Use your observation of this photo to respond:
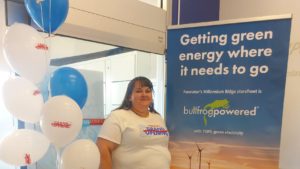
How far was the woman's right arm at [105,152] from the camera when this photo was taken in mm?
1662

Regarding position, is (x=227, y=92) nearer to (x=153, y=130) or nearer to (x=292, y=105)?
(x=153, y=130)

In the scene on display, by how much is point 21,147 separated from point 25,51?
1.54 feet

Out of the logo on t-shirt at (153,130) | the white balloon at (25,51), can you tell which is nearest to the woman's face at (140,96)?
the logo on t-shirt at (153,130)

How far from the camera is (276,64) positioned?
1812mm

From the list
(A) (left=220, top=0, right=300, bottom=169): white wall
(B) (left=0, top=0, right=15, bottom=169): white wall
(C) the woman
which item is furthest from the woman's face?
(A) (left=220, top=0, right=300, bottom=169): white wall

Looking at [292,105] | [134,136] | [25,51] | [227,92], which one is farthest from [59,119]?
[292,105]

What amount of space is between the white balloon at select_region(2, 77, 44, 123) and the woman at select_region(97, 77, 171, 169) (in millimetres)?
525

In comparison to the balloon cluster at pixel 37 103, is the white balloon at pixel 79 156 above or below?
below

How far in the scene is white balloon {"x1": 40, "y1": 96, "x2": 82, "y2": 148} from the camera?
1283 mm

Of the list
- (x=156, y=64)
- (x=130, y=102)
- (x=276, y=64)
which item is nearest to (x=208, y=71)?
(x=276, y=64)

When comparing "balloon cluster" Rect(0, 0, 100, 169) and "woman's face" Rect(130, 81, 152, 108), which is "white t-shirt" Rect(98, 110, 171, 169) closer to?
"woman's face" Rect(130, 81, 152, 108)

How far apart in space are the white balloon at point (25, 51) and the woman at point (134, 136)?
61 centimetres

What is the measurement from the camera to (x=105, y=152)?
1665 millimetres

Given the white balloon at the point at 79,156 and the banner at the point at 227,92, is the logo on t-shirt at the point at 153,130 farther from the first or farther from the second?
the white balloon at the point at 79,156
